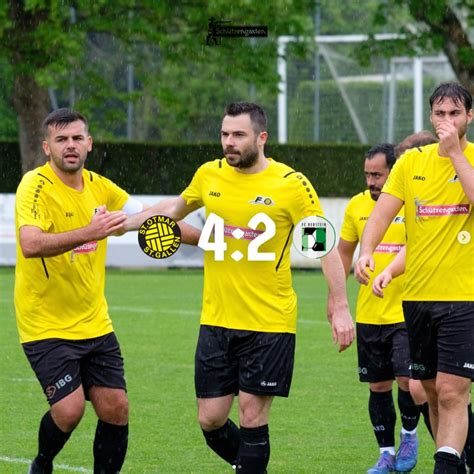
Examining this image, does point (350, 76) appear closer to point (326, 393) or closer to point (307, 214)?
point (326, 393)

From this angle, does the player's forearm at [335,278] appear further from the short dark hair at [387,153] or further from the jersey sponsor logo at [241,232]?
the short dark hair at [387,153]

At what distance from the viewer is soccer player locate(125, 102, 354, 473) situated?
7.25 m

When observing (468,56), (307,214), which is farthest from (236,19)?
(307,214)

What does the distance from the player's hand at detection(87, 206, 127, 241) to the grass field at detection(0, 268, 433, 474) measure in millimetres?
2224

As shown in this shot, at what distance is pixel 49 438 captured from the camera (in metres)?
7.47

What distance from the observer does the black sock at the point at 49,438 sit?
24.5 ft

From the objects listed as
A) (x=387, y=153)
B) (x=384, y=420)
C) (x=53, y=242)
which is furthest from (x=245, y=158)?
(x=384, y=420)

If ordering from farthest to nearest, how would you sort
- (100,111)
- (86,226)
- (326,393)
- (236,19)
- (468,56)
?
(100,111) → (236,19) → (468,56) → (326,393) → (86,226)

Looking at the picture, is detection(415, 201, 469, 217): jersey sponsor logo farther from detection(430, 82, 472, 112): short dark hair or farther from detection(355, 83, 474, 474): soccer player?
detection(430, 82, 472, 112): short dark hair

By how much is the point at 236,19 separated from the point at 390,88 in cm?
811

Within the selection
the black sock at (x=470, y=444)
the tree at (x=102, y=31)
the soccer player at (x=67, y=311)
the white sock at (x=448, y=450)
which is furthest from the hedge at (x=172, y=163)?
the white sock at (x=448, y=450)

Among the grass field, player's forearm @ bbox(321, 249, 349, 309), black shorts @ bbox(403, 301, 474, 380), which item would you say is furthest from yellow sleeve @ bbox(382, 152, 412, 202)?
the grass field

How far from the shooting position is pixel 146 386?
12.5 m

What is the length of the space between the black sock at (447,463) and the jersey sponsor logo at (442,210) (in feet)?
4.16
